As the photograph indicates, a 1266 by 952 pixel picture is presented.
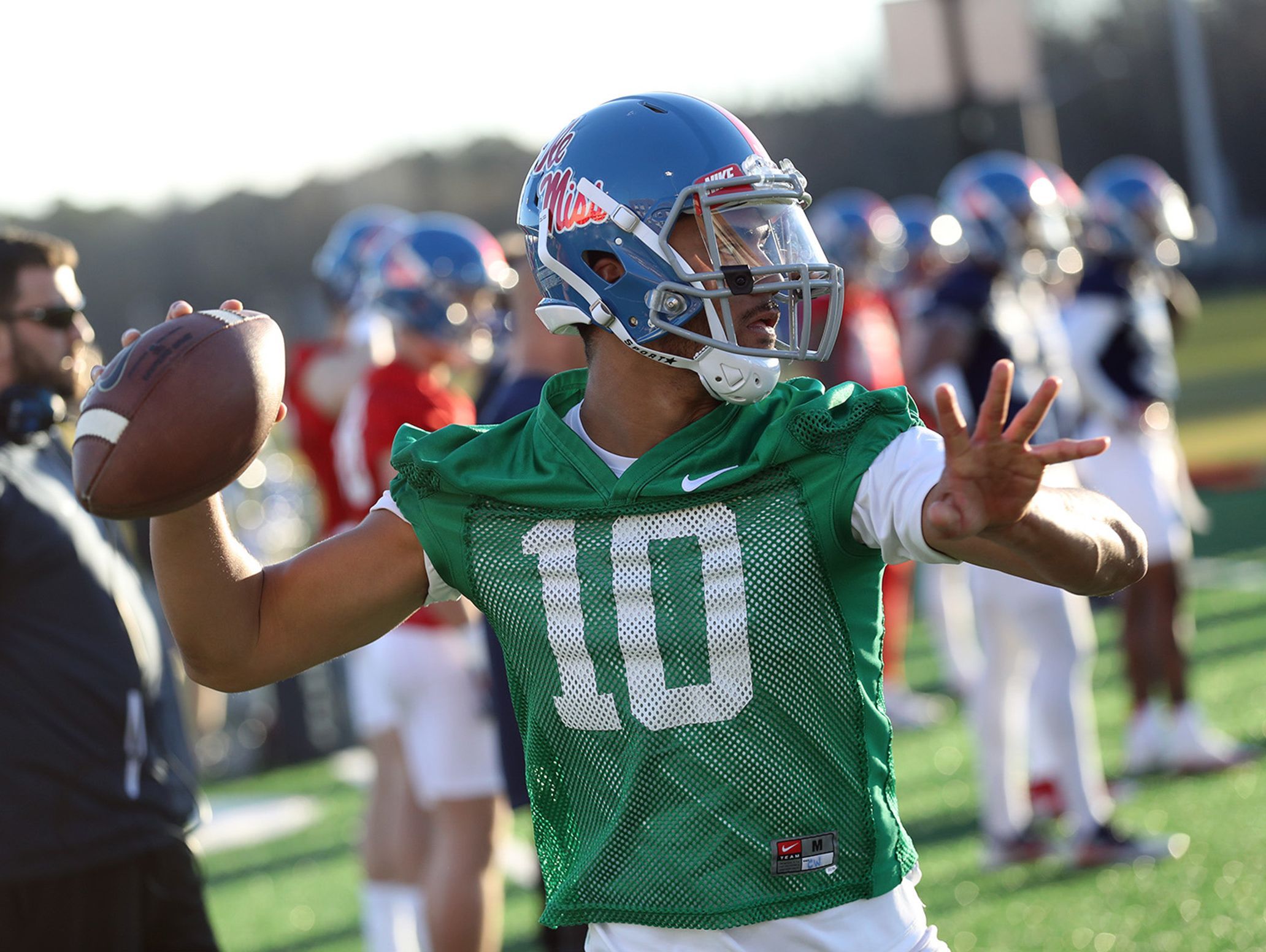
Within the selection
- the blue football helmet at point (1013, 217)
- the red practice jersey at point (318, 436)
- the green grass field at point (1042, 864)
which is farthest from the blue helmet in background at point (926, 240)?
the red practice jersey at point (318, 436)

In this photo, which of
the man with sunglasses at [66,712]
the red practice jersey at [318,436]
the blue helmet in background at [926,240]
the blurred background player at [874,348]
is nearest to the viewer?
the man with sunglasses at [66,712]

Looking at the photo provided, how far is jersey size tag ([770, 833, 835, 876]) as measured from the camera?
230cm

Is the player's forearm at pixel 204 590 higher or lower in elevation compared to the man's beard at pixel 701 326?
lower

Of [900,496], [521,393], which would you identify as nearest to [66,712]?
[521,393]

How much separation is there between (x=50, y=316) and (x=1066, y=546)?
2.55 metres

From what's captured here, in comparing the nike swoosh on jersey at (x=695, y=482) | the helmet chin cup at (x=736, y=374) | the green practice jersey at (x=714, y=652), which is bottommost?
the green practice jersey at (x=714, y=652)

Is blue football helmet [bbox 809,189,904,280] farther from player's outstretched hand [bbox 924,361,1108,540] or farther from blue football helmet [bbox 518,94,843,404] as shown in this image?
player's outstretched hand [bbox 924,361,1108,540]

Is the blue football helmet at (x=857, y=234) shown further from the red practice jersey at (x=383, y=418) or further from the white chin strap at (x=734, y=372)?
the white chin strap at (x=734, y=372)

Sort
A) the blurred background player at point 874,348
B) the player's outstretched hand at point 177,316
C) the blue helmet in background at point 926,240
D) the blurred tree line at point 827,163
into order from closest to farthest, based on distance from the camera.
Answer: the player's outstretched hand at point 177,316
the blurred background player at point 874,348
the blue helmet in background at point 926,240
the blurred tree line at point 827,163

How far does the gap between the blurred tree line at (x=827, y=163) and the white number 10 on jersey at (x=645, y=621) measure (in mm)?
40538

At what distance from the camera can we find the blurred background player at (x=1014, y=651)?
570 cm

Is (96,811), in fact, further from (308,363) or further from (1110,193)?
(1110,193)

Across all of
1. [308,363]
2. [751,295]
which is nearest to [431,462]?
[751,295]

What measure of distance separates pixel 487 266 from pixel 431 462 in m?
3.05
